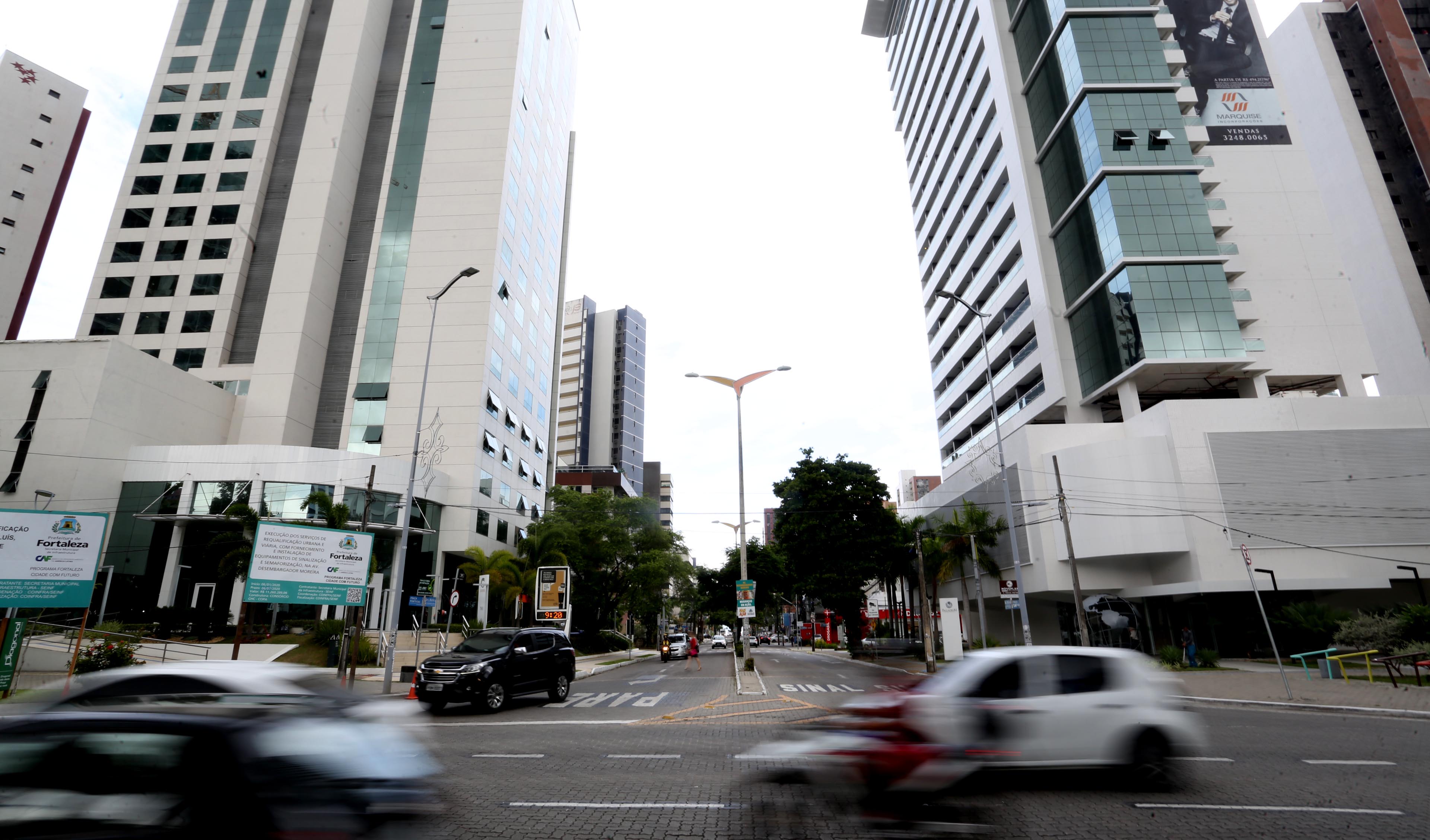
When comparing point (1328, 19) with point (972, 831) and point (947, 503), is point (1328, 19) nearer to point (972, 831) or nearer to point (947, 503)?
point (947, 503)

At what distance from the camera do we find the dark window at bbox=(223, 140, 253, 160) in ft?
177

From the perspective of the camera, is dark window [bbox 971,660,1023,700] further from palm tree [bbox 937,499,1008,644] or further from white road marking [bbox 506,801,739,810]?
palm tree [bbox 937,499,1008,644]

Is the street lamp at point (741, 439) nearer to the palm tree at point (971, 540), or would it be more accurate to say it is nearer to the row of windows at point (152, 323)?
the palm tree at point (971, 540)

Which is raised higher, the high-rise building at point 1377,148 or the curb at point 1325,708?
the high-rise building at point 1377,148

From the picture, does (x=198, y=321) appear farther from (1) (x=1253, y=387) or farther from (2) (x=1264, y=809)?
(1) (x=1253, y=387)

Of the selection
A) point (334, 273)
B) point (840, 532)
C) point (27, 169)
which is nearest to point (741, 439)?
point (840, 532)

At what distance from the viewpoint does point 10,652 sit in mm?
15703

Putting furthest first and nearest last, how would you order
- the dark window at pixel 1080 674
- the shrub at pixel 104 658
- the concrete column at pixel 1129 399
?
the concrete column at pixel 1129 399 < the shrub at pixel 104 658 < the dark window at pixel 1080 674

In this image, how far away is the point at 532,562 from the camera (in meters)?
42.3

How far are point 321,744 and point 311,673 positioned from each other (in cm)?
175

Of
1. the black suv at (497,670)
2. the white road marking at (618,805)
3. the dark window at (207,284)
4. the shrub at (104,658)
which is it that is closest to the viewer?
the white road marking at (618,805)

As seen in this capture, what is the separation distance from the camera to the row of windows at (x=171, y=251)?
51.1 m

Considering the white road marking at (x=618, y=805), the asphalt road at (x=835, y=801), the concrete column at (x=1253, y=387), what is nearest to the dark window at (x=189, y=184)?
the asphalt road at (x=835, y=801)

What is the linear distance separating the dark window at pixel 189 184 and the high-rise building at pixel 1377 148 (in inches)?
4201
